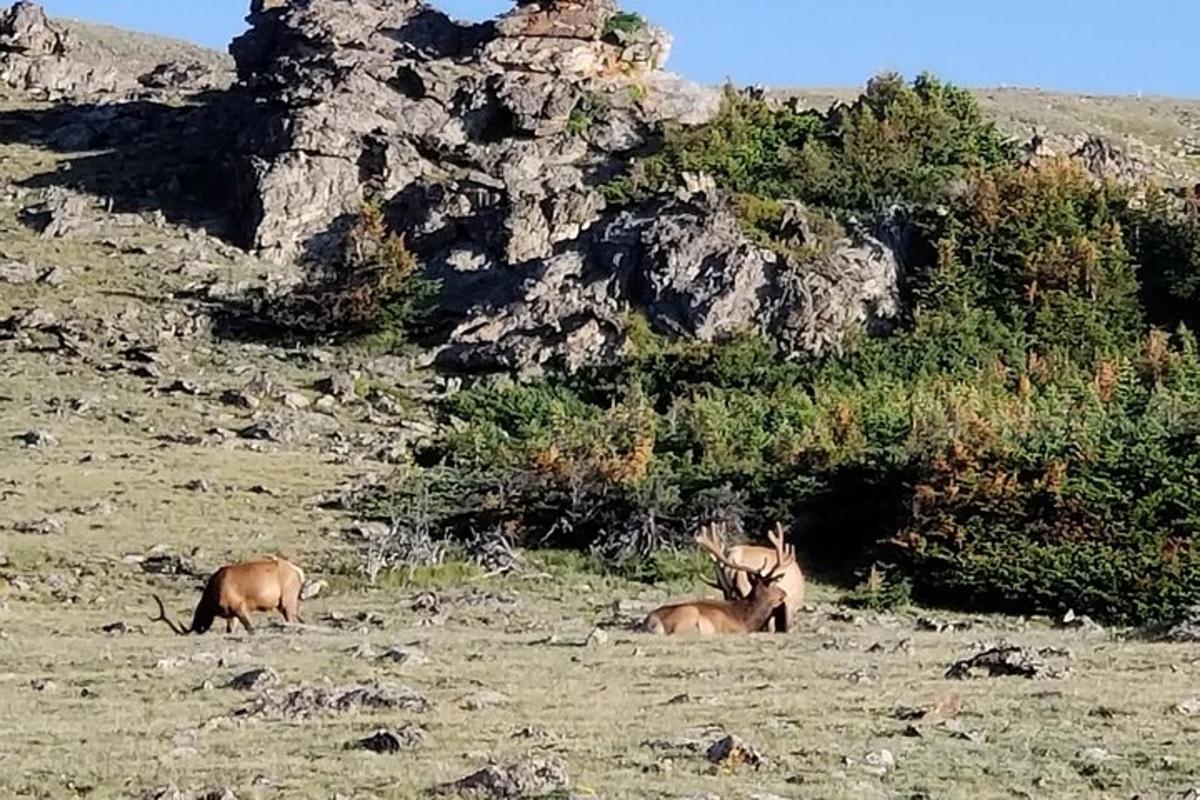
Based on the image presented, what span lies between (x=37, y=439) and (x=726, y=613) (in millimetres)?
20619

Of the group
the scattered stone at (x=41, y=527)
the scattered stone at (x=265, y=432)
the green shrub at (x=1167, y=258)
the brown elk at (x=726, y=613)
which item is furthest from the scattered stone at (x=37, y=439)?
the green shrub at (x=1167, y=258)

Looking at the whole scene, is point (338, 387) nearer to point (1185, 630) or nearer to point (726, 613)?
point (726, 613)

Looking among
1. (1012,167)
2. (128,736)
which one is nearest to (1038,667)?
(128,736)

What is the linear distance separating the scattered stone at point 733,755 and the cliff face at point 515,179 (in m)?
31.7

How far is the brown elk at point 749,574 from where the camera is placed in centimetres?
1977

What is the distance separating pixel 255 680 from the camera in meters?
14.5

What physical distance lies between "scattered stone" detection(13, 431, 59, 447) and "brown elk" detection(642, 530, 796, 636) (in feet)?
64.5

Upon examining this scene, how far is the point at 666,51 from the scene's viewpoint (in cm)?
5581

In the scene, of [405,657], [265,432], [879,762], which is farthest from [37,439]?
[879,762]

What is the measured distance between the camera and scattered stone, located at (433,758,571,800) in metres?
9.88

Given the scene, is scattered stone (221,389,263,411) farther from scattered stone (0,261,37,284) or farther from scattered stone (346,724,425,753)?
scattered stone (346,724,425,753)

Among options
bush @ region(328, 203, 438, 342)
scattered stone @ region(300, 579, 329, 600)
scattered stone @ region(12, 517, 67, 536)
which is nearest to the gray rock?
scattered stone @ region(12, 517, 67, 536)

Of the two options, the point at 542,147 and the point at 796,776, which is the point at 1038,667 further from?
the point at 542,147

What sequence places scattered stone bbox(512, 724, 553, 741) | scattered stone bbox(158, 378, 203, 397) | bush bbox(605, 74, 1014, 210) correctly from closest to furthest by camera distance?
scattered stone bbox(512, 724, 553, 741) < scattered stone bbox(158, 378, 203, 397) < bush bbox(605, 74, 1014, 210)
